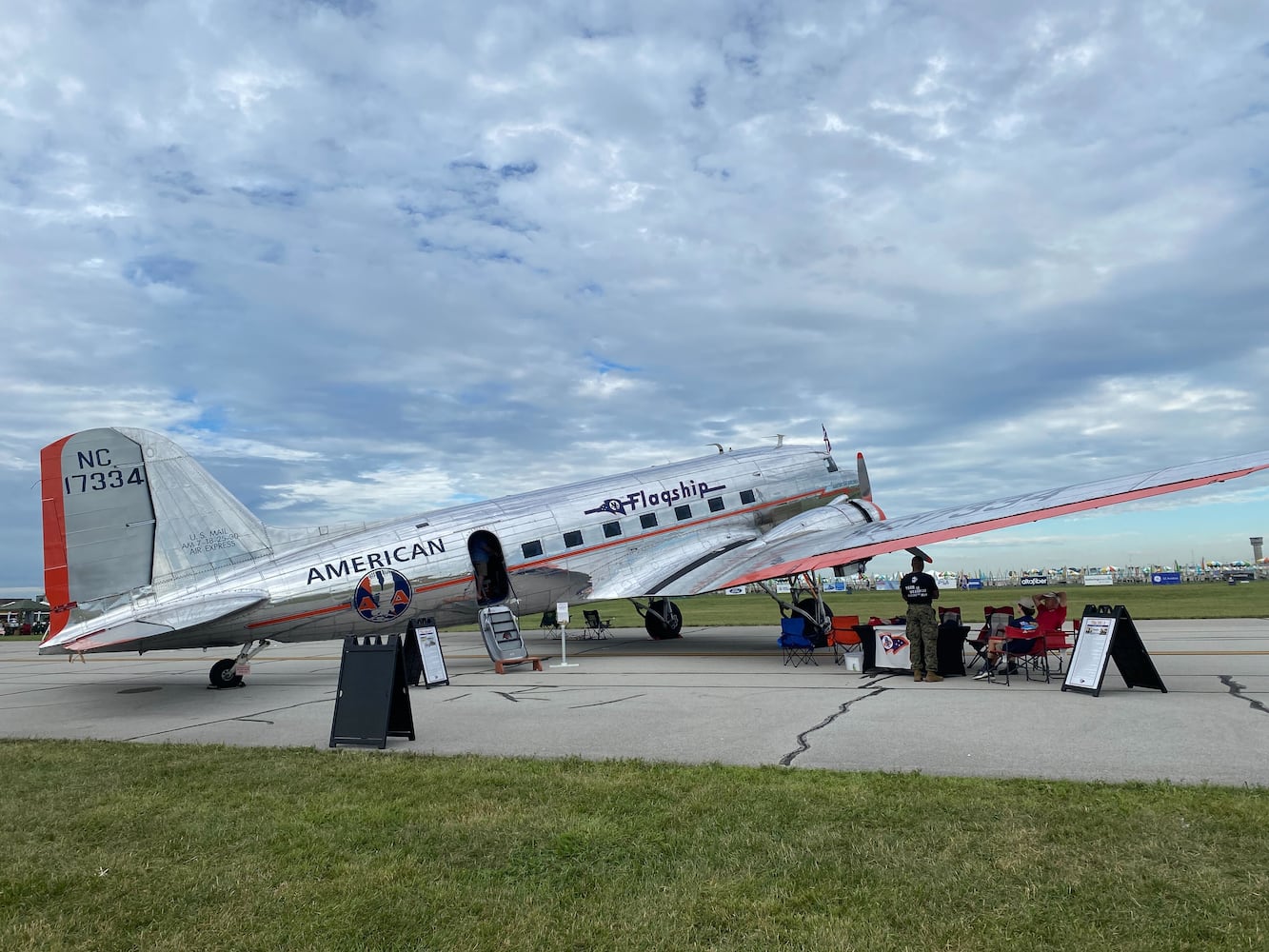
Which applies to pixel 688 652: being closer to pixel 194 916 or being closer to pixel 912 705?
pixel 912 705

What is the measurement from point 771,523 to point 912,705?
12.8 metres

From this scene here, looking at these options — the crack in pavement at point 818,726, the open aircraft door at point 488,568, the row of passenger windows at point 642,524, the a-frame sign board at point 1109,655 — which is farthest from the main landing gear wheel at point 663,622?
the a-frame sign board at point 1109,655

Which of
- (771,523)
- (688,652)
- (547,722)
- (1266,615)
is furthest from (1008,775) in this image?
(1266,615)

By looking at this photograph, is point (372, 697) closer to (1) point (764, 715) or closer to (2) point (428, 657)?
(1) point (764, 715)

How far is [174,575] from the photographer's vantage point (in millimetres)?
15250

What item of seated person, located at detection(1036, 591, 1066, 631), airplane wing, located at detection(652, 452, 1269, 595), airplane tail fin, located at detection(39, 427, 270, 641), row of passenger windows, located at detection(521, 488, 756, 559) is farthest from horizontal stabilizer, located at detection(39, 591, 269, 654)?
seated person, located at detection(1036, 591, 1066, 631)

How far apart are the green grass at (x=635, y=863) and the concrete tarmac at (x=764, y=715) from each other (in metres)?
1.15

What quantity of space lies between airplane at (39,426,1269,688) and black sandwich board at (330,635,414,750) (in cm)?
549

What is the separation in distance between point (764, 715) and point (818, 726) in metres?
1.08

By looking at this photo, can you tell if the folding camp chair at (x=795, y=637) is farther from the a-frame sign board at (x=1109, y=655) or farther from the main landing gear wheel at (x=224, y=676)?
the main landing gear wheel at (x=224, y=676)

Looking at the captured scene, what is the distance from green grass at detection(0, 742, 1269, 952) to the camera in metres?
4.20

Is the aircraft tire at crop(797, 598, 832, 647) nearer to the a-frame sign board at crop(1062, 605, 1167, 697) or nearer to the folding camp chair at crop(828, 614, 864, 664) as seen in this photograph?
the folding camp chair at crop(828, 614, 864, 664)

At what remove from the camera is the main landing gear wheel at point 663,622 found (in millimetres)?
25547

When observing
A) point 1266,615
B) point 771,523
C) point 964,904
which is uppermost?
point 771,523
